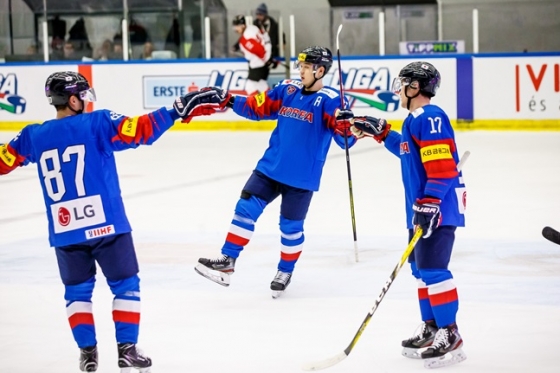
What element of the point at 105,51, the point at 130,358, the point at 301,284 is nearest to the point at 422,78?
the point at 130,358

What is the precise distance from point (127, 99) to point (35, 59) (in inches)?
64.5

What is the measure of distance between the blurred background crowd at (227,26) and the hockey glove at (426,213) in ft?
37.2

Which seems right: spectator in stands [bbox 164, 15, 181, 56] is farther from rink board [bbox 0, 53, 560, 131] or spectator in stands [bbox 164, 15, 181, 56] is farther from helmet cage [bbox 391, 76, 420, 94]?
helmet cage [bbox 391, 76, 420, 94]

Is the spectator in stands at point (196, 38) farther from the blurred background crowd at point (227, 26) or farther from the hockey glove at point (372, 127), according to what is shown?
the hockey glove at point (372, 127)

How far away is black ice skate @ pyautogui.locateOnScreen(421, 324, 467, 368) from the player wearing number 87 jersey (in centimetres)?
118

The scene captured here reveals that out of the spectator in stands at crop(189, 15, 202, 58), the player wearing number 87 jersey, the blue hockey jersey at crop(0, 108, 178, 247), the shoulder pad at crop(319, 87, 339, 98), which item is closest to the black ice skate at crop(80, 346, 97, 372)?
the player wearing number 87 jersey

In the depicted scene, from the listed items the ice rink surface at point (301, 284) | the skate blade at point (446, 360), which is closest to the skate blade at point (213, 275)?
the ice rink surface at point (301, 284)

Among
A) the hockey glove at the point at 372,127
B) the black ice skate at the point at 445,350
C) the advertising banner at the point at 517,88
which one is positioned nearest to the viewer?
the black ice skate at the point at 445,350

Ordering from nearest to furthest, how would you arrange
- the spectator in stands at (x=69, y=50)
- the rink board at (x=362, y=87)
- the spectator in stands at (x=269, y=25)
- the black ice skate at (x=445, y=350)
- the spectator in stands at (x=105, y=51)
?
the black ice skate at (x=445, y=350), the rink board at (x=362, y=87), the spectator in stands at (x=269, y=25), the spectator in stands at (x=105, y=51), the spectator in stands at (x=69, y=50)

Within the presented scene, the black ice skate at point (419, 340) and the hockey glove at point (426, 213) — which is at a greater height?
the hockey glove at point (426, 213)

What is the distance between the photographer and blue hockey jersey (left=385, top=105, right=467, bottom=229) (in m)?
4.51

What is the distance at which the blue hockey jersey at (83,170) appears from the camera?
4332 millimetres

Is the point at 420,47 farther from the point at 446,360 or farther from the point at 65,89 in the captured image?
the point at 65,89

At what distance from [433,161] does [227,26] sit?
12.2 meters
